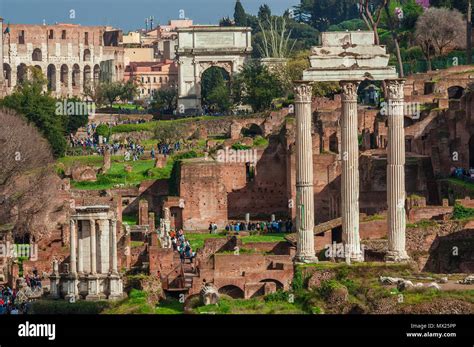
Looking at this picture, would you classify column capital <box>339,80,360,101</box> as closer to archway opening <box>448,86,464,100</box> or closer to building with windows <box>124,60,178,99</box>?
archway opening <box>448,86,464,100</box>

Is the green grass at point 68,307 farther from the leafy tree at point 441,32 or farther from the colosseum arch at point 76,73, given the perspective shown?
the colosseum arch at point 76,73

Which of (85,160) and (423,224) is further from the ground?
(85,160)

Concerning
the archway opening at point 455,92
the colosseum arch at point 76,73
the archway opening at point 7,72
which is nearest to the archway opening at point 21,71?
the archway opening at point 7,72

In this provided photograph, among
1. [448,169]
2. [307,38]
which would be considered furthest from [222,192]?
[307,38]

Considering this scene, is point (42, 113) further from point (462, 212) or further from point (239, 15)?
point (239, 15)

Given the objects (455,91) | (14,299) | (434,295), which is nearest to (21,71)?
(455,91)

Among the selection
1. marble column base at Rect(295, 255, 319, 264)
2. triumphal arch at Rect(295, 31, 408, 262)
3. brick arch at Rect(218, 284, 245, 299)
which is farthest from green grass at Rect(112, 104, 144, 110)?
triumphal arch at Rect(295, 31, 408, 262)
